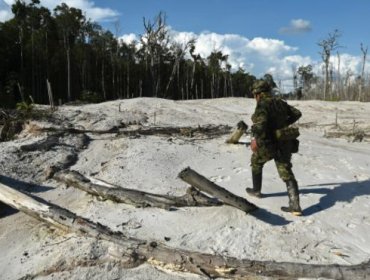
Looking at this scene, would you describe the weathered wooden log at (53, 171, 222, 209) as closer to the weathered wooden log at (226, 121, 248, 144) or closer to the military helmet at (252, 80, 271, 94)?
the military helmet at (252, 80, 271, 94)

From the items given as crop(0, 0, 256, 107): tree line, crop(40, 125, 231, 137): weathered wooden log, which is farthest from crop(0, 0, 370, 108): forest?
crop(40, 125, 231, 137): weathered wooden log

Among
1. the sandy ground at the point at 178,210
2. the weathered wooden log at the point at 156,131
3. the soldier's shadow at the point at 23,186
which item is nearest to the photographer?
the sandy ground at the point at 178,210

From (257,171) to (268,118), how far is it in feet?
2.52

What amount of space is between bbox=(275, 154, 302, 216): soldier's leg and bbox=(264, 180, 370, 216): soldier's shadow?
184 millimetres

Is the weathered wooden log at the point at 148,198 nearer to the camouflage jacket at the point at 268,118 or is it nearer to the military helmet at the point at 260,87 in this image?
the camouflage jacket at the point at 268,118

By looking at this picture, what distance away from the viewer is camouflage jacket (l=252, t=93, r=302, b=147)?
6074 millimetres

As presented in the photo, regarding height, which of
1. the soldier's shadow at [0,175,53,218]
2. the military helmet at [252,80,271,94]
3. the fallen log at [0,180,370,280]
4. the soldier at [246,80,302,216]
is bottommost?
the fallen log at [0,180,370,280]

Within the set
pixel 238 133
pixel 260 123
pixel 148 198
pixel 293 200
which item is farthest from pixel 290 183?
pixel 238 133

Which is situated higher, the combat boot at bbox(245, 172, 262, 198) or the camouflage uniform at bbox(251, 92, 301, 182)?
the camouflage uniform at bbox(251, 92, 301, 182)

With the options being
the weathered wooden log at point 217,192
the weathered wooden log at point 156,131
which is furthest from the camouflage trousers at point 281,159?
the weathered wooden log at point 156,131

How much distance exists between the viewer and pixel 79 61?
3941cm

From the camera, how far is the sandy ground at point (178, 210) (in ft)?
17.1

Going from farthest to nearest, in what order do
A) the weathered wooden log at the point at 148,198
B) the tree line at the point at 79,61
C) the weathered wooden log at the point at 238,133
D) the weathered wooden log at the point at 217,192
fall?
the tree line at the point at 79,61 < the weathered wooden log at the point at 238,133 < the weathered wooden log at the point at 148,198 < the weathered wooden log at the point at 217,192

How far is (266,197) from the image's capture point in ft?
22.0
